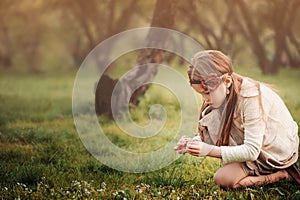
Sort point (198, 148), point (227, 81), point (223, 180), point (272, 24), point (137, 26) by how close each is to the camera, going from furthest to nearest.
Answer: point (137, 26), point (272, 24), point (223, 180), point (227, 81), point (198, 148)

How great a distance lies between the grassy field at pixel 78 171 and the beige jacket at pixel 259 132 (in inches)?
9.0

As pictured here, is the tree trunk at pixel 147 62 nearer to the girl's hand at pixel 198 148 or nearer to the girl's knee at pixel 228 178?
the girl's knee at pixel 228 178

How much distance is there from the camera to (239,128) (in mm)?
3613

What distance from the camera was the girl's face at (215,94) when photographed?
3.53 metres

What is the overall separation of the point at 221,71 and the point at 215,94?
172mm

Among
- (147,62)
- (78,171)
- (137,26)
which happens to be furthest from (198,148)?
(137,26)

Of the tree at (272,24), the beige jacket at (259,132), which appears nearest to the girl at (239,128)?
the beige jacket at (259,132)

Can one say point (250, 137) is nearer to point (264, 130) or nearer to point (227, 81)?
point (264, 130)

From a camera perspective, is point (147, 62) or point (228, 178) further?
point (147, 62)

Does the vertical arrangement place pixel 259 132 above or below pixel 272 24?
below

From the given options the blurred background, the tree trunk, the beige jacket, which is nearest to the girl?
the beige jacket

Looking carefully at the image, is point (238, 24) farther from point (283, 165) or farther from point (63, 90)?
point (283, 165)

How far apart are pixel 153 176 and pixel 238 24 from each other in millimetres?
8264

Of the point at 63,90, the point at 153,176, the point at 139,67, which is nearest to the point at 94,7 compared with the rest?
the point at 63,90
